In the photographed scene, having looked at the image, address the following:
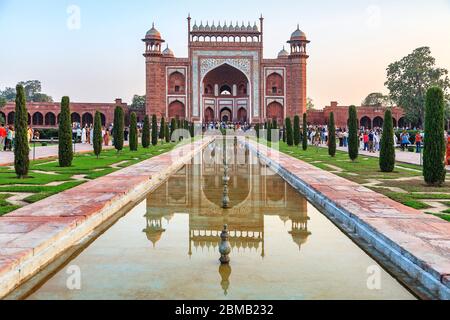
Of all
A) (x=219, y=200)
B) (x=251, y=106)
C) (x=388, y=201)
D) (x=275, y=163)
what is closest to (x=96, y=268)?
(x=219, y=200)

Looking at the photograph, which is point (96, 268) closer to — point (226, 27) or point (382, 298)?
point (382, 298)

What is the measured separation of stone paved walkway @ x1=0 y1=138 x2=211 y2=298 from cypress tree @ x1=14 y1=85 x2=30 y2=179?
50.4 inches

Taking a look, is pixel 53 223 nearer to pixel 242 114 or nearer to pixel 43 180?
pixel 43 180

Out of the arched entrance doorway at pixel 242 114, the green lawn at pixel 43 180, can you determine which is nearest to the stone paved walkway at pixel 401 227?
the green lawn at pixel 43 180

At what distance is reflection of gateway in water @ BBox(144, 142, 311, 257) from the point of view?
386 centimetres

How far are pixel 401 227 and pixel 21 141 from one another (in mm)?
5435

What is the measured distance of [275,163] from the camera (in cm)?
1015

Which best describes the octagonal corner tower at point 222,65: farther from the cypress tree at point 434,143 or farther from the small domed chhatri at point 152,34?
the cypress tree at point 434,143

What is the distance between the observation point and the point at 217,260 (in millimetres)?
3189

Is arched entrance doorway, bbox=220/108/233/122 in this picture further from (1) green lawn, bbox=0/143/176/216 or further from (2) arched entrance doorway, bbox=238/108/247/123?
(1) green lawn, bbox=0/143/176/216

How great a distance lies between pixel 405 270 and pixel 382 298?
460 millimetres

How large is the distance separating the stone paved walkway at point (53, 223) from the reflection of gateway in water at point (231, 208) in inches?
15.6

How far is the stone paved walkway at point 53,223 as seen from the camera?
285 cm

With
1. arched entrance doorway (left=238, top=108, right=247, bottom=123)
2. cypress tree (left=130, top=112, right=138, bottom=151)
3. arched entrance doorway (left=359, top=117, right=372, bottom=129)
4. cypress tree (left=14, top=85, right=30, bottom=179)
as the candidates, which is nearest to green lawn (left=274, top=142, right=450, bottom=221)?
cypress tree (left=14, top=85, right=30, bottom=179)
